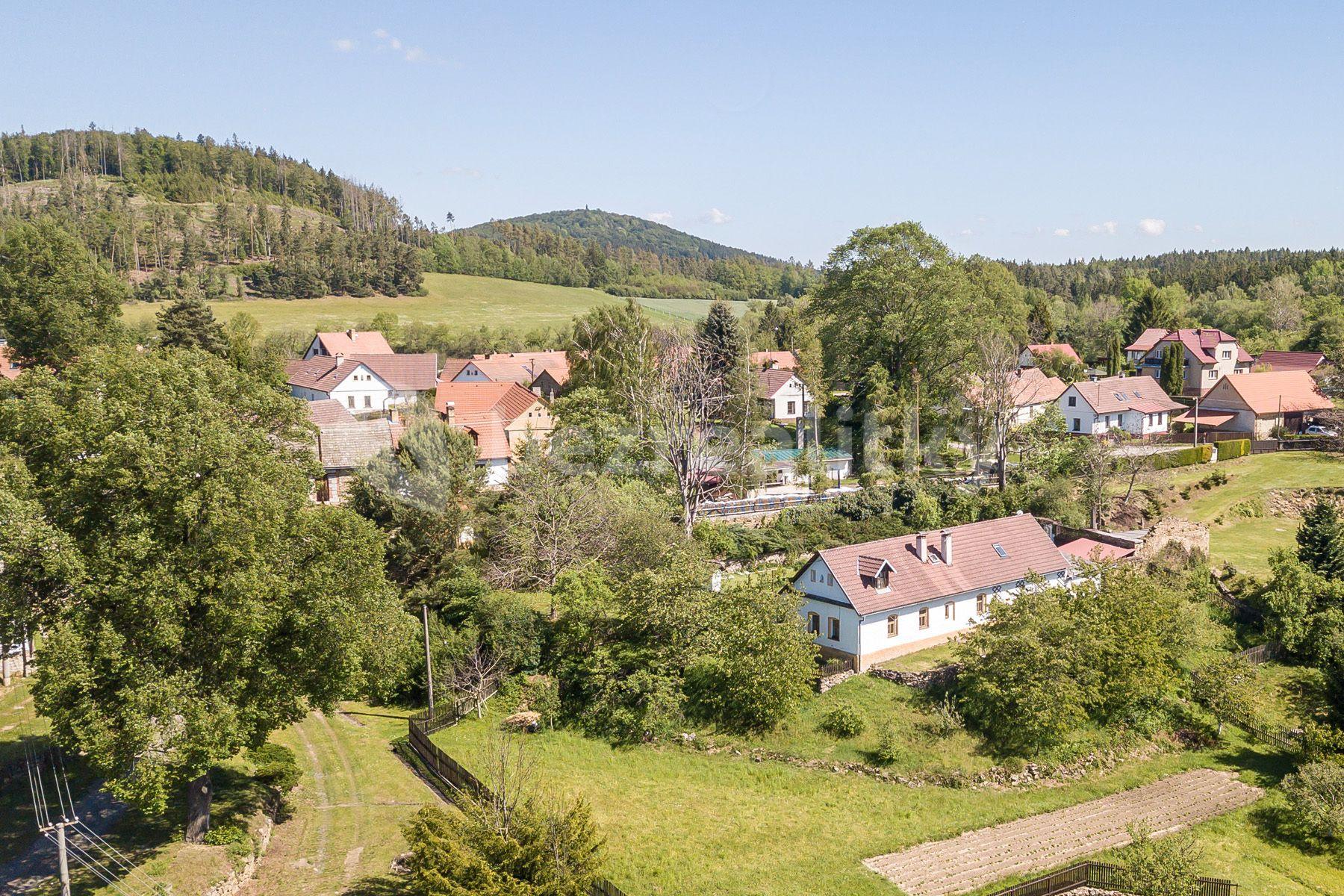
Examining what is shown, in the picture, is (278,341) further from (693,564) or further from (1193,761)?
(1193,761)

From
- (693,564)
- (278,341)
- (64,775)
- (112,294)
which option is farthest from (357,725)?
(278,341)

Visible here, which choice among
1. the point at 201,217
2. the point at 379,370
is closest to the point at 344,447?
the point at 379,370

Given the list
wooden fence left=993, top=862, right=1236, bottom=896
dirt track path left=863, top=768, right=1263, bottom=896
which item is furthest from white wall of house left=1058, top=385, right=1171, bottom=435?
wooden fence left=993, top=862, right=1236, bottom=896

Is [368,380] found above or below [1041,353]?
below

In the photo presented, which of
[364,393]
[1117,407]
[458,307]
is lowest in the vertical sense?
[1117,407]

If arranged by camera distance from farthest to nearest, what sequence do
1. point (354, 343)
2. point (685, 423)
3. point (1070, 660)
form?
point (354, 343), point (685, 423), point (1070, 660)

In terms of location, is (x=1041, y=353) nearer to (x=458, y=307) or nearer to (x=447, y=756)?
(x=447, y=756)

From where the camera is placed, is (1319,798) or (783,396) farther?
(783,396)
